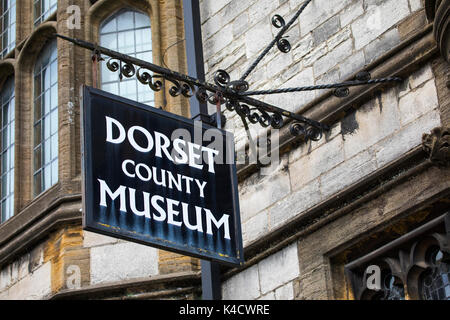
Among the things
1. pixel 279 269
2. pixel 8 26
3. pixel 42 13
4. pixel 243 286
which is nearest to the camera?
pixel 279 269

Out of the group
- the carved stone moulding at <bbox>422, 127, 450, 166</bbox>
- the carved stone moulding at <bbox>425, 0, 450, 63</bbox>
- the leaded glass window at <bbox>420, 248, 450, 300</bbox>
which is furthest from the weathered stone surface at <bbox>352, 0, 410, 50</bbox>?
the leaded glass window at <bbox>420, 248, 450, 300</bbox>

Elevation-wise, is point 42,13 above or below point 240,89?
above

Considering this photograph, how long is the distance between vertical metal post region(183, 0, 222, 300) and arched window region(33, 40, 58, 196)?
96.0 inches

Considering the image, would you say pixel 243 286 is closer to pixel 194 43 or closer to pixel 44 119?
pixel 194 43

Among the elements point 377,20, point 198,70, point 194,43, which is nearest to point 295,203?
point 198,70

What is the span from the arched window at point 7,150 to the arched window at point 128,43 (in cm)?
143

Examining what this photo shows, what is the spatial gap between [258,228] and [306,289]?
1.00m

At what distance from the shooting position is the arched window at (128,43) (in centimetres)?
1434

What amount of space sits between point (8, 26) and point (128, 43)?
204 cm

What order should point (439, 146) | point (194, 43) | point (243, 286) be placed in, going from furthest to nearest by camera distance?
point (194, 43) < point (243, 286) < point (439, 146)

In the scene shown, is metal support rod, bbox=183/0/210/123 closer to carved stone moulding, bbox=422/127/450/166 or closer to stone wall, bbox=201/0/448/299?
stone wall, bbox=201/0/448/299

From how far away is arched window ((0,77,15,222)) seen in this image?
15.0 metres

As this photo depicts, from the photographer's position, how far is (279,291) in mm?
11461

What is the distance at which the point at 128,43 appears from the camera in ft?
48.0
